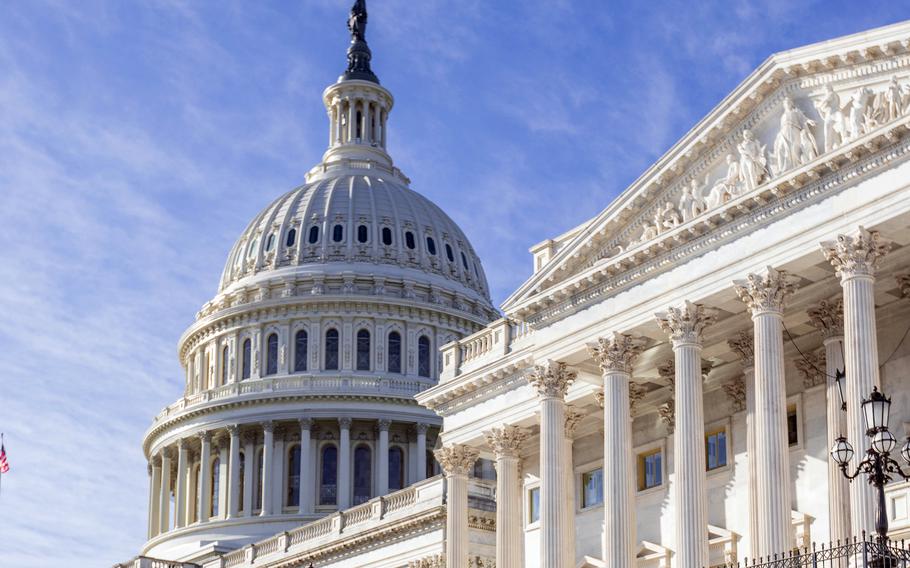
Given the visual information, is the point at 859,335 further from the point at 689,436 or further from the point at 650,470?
the point at 650,470

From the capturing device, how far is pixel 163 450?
5012 inches

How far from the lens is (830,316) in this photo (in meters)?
48.9

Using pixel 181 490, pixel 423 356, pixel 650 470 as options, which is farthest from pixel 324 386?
pixel 650 470

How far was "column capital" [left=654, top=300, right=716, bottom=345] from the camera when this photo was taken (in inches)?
1933

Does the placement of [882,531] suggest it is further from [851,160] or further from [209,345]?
[209,345]

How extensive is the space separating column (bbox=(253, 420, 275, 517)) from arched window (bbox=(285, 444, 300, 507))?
67.1 inches

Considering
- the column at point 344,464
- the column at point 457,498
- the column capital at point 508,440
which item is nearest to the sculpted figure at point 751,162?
the column capital at point 508,440

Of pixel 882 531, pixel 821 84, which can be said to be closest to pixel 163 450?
pixel 821 84

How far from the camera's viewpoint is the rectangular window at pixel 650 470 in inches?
2240

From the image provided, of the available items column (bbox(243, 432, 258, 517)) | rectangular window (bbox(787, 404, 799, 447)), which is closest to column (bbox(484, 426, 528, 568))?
rectangular window (bbox(787, 404, 799, 447))

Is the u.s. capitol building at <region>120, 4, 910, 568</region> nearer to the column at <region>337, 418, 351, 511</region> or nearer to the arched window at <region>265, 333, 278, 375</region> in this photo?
the column at <region>337, 418, 351, 511</region>

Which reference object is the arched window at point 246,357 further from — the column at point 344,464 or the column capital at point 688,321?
the column capital at point 688,321

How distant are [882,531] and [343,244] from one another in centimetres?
9658

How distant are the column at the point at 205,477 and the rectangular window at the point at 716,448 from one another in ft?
233
